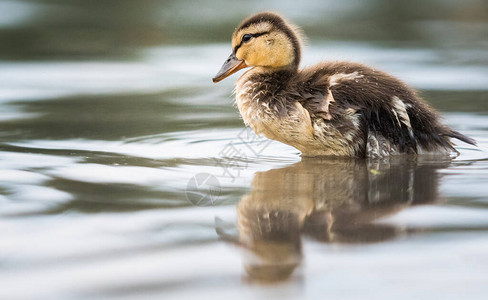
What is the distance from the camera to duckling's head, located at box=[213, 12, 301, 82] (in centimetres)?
469

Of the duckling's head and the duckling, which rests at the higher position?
the duckling's head

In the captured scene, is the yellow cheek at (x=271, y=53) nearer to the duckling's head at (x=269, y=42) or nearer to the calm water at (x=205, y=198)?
the duckling's head at (x=269, y=42)

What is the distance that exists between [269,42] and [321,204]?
169cm

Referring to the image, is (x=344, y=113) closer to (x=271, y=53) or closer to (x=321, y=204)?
(x=271, y=53)

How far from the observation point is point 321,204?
3250 mm

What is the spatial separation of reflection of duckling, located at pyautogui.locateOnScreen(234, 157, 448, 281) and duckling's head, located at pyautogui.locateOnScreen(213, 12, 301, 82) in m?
0.70

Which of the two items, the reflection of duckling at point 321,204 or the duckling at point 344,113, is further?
the duckling at point 344,113

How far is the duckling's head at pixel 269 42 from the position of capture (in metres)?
4.69

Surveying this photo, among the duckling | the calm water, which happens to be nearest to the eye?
the duckling

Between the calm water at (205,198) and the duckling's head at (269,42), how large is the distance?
1.74ft

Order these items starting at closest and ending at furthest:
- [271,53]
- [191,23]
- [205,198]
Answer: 1. [205,198]
2. [271,53]
3. [191,23]

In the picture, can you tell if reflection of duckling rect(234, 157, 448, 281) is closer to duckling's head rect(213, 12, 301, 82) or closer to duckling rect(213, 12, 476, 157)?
duckling rect(213, 12, 476, 157)

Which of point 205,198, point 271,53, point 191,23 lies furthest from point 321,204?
point 191,23

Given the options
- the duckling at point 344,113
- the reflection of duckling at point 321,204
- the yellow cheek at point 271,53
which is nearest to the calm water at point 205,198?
the reflection of duckling at point 321,204
